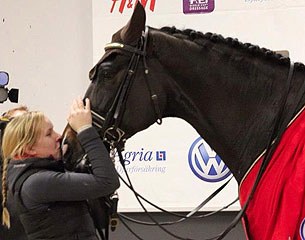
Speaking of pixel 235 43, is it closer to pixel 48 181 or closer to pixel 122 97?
pixel 122 97

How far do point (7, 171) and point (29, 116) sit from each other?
0.68 ft

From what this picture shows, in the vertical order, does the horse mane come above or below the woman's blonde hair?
above

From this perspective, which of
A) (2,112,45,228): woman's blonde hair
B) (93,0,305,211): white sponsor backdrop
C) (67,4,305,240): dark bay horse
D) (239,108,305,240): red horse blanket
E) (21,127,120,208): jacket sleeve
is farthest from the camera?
(93,0,305,211): white sponsor backdrop

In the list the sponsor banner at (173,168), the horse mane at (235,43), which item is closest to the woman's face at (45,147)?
the horse mane at (235,43)

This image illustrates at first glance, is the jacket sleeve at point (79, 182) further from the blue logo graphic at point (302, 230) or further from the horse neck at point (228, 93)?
the blue logo graphic at point (302, 230)

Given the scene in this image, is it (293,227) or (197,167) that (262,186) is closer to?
(293,227)

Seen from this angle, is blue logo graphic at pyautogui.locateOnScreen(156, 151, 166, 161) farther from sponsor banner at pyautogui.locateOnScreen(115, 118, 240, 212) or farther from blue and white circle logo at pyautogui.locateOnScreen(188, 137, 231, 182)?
blue and white circle logo at pyautogui.locateOnScreen(188, 137, 231, 182)

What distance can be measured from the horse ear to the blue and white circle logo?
1.40 m

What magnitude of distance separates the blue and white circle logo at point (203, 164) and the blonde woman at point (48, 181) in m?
1.13

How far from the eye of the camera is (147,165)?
2799 mm

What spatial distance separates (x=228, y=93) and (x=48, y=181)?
1.89ft

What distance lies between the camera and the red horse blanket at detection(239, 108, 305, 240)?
121 centimetres

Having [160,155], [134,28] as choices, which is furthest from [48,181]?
[160,155]

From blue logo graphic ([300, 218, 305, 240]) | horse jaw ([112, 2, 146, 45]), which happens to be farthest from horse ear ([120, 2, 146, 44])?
blue logo graphic ([300, 218, 305, 240])
